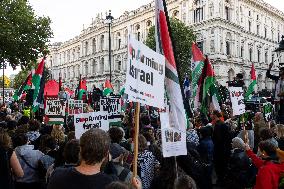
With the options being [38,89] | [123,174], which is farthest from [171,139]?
[38,89]

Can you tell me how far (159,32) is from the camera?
14.3 feet

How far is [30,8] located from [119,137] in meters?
27.2

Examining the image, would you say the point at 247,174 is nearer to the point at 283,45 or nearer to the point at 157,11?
the point at 157,11

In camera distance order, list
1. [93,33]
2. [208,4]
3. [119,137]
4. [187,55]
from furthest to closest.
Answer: [93,33] < [208,4] < [187,55] < [119,137]

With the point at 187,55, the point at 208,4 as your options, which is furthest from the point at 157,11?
the point at 208,4

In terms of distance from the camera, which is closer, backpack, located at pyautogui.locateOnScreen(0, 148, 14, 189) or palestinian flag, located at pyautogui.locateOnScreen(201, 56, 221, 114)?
backpack, located at pyautogui.locateOnScreen(0, 148, 14, 189)

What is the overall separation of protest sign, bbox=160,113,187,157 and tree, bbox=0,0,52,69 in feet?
81.3

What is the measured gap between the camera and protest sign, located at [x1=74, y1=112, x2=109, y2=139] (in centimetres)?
630

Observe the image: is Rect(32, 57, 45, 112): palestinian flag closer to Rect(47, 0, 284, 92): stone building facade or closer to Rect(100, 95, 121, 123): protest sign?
Rect(100, 95, 121, 123): protest sign

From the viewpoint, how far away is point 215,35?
157ft

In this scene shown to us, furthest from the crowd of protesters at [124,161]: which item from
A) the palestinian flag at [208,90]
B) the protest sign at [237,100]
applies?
the palestinian flag at [208,90]

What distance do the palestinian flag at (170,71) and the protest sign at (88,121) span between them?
7.87 ft

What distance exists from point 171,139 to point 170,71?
75 centimetres

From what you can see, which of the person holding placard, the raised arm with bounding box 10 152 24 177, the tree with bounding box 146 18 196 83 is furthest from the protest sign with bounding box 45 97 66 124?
the tree with bounding box 146 18 196 83
